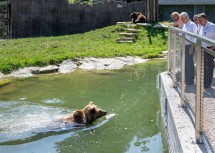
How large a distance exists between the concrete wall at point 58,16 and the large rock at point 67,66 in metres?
9.90

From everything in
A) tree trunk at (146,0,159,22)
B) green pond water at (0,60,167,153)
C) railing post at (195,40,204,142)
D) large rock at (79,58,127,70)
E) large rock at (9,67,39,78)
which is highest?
tree trunk at (146,0,159,22)

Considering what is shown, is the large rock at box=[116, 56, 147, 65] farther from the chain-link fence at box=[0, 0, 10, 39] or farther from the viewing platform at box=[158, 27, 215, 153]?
the chain-link fence at box=[0, 0, 10, 39]

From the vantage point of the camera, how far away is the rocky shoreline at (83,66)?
1516cm

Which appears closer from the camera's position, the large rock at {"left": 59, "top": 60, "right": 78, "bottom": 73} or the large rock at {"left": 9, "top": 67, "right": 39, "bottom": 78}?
the large rock at {"left": 9, "top": 67, "right": 39, "bottom": 78}

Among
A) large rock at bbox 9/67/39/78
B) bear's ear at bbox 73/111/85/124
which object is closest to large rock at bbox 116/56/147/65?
large rock at bbox 9/67/39/78

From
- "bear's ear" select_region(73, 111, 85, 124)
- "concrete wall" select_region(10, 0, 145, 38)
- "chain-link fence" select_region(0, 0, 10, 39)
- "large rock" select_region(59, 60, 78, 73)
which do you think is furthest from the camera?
"chain-link fence" select_region(0, 0, 10, 39)

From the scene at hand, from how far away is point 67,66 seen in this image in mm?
16109

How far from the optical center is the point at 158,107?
10.1m

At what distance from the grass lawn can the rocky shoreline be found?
0.35 m

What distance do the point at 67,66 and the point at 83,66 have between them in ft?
2.20

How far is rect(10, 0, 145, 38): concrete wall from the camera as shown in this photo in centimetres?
2536

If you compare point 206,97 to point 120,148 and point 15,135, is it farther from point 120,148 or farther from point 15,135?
point 15,135

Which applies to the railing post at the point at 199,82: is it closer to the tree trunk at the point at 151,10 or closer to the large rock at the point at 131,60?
the large rock at the point at 131,60

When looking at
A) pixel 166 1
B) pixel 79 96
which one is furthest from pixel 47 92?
pixel 166 1
